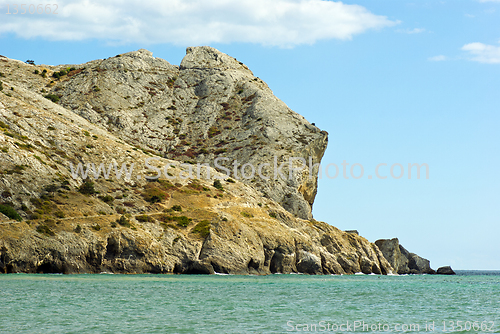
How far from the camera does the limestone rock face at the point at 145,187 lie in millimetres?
69250

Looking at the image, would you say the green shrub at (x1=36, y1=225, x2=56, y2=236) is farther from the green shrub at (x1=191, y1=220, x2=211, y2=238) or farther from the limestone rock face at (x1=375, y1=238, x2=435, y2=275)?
the limestone rock face at (x1=375, y1=238, x2=435, y2=275)

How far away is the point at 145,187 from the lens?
3622 inches

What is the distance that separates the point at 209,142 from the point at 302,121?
27733mm

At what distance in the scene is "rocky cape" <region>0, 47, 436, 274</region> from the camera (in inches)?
2744

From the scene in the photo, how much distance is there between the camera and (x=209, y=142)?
129 m

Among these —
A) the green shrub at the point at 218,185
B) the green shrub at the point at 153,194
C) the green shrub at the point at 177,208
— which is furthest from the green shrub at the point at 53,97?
the green shrub at the point at 177,208

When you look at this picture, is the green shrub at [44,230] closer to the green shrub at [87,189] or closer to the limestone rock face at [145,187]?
the limestone rock face at [145,187]

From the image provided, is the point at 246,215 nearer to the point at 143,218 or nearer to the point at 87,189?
the point at 143,218

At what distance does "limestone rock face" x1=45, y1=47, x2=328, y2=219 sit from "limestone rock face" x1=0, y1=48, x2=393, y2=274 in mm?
417

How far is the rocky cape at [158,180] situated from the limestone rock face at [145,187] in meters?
0.26

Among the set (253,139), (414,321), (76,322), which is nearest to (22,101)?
(253,139)

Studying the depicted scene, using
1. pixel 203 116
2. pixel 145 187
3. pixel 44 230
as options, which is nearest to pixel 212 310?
pixel 44 230

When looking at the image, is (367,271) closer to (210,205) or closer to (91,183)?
(210,205)

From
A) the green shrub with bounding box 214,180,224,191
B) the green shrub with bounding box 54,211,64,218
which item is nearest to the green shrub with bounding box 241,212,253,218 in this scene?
the green shrub with bounding box 214,180,224,191
